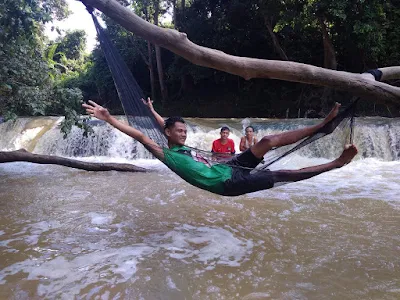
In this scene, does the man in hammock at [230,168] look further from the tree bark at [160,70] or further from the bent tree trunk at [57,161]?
the tree bark at [160,70]

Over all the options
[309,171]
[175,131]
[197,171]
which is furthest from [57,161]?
[309,171]

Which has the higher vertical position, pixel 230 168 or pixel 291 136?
pixel 291 136

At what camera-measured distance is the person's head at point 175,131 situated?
2547 millimetres

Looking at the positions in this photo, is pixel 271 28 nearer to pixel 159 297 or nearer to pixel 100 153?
pixel 100 153

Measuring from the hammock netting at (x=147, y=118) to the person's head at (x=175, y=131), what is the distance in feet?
0.15

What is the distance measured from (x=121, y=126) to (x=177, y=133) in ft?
1.25

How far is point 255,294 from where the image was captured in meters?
1.99

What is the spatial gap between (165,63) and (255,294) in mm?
16256

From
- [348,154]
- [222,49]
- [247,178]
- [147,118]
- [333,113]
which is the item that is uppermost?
[222,49]

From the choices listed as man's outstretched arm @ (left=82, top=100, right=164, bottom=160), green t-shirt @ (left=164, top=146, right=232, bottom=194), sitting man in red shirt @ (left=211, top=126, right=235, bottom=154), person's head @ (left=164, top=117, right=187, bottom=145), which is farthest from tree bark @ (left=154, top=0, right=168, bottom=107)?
green t-shirt @ (left=164, top=146, right=232, bottom=194)

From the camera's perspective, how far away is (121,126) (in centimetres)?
238

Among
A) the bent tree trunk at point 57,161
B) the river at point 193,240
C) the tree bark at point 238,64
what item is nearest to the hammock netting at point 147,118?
the tree bark at point 238,64

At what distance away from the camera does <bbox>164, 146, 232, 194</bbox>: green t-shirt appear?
2.36 meters

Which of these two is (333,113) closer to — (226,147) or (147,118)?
(147,118)
